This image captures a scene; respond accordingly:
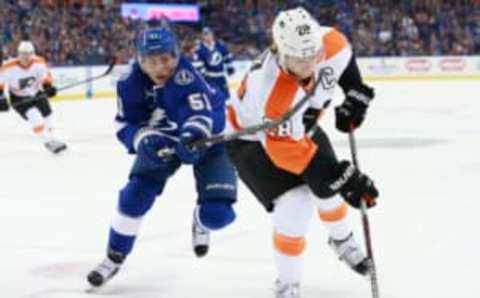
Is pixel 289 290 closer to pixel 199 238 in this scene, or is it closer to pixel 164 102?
pixel 199 238

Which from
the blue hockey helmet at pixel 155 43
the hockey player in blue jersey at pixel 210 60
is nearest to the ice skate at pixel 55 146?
the hockey player in blue jersey at pixel 210 60

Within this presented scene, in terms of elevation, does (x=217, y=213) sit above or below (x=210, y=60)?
above

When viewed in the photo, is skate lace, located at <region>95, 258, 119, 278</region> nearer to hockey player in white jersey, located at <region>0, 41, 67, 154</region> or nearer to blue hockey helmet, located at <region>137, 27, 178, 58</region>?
blue hockey helmet, located at <region>137, 27, 178, 58</region>

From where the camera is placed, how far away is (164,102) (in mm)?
3443

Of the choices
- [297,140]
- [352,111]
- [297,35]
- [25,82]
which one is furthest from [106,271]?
[25,82]

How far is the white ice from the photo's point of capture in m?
3.55

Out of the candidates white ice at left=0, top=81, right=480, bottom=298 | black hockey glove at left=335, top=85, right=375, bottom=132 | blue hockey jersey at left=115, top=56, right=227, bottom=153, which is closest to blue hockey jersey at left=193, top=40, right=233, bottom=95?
white ice at left=0, top=81, right=480, bottom=298

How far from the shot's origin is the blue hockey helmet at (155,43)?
3.25 metres

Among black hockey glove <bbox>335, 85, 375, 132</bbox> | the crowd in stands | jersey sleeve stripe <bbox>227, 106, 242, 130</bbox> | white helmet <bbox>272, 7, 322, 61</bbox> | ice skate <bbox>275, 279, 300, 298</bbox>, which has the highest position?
white helmet <bbox>272, 7, 322, 61</bbox>

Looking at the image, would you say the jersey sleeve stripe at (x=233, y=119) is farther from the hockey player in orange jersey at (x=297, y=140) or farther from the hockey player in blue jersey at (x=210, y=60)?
the hockey player in blue jersey at (x=210, y=60)

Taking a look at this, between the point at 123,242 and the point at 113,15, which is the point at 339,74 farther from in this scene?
the point at 113,15

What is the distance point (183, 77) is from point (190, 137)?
0.91 ft

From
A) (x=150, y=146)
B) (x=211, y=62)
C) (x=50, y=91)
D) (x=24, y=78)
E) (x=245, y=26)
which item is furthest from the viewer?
(x=245, y=26)

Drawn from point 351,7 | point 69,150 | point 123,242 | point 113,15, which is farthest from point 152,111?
point 351,7
